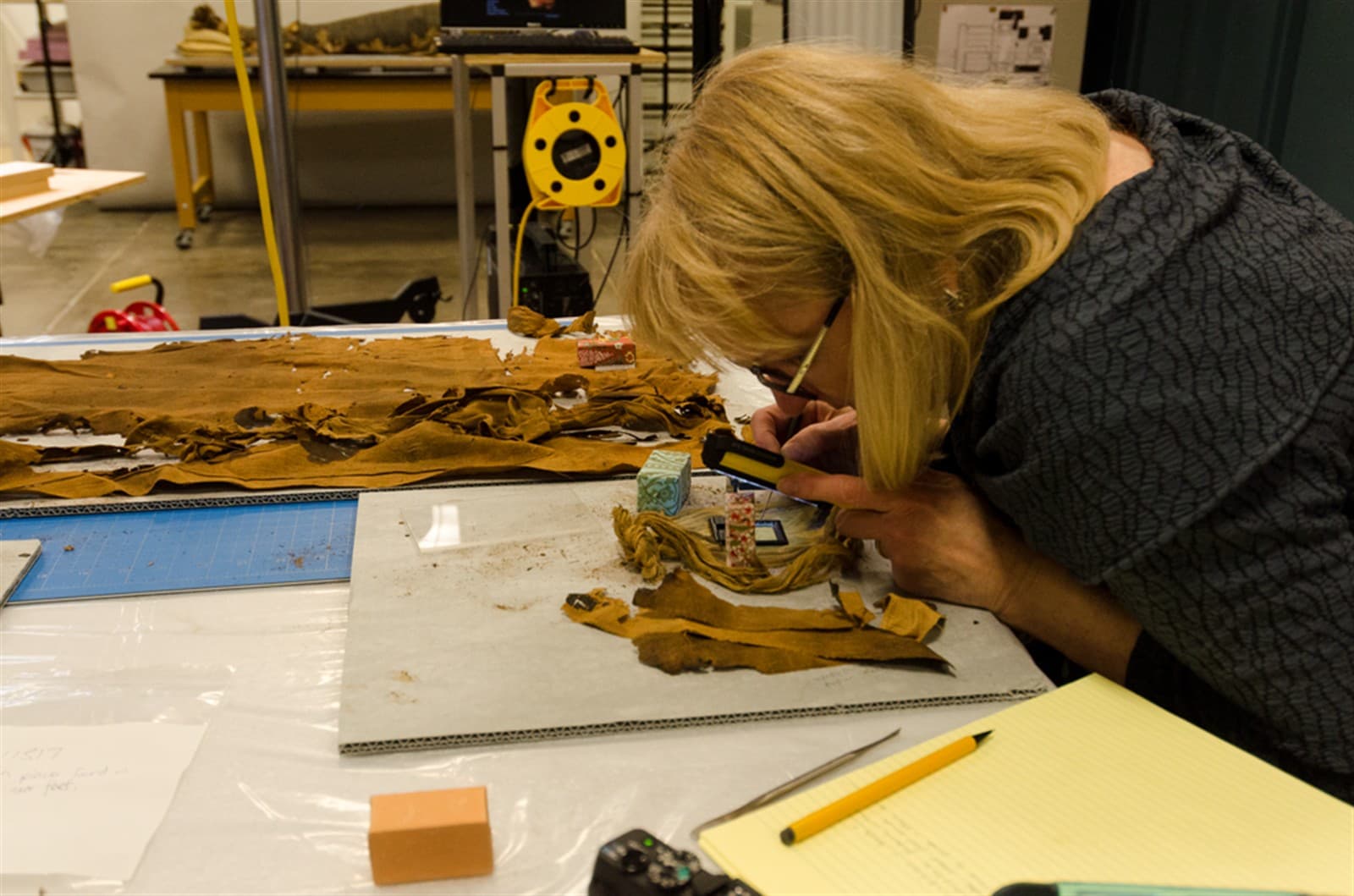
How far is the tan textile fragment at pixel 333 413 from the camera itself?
1.33 meters

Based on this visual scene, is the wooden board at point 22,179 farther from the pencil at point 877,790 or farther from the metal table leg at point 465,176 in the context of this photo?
→ the pencil at point 877,790

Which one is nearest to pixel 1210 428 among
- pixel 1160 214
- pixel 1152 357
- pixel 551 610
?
pixel 1152 357

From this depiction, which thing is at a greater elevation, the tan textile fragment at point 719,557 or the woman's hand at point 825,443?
the woman's hand at point 825,443

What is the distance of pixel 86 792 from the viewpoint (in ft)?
2.54

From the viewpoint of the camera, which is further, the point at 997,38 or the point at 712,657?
the point at 997,38

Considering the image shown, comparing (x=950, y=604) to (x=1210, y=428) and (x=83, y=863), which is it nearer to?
(x=1210, y=428)

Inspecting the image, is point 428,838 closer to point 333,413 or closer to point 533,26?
point 333,413

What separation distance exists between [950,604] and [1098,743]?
24 cm

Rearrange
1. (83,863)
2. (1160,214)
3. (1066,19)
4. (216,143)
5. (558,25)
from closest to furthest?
1. (83,863)
2. (1160,214)
3. (558,25)
4. (1066,19)
5. (216,143)

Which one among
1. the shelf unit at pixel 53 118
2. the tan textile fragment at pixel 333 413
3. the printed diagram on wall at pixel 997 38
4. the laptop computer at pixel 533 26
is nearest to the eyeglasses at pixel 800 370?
the tan textile fragment at pixel 333 413

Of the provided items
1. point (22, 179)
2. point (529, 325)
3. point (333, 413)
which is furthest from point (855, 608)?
point (22, 179)

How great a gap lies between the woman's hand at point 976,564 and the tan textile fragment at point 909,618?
0.12ft

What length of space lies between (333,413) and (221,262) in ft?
13.6

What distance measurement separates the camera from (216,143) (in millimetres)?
6207
